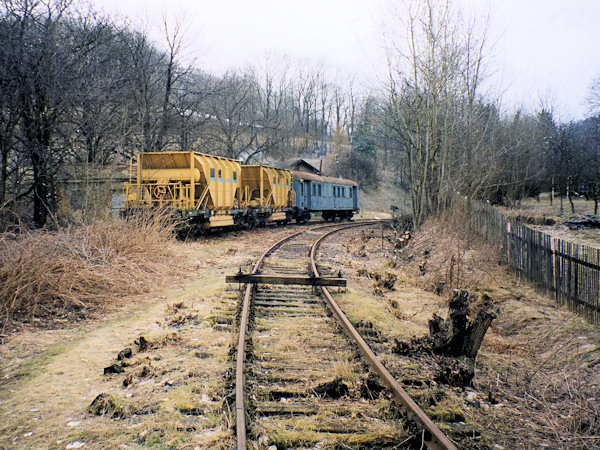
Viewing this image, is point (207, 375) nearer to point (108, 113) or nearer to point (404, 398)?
point (404, 398)

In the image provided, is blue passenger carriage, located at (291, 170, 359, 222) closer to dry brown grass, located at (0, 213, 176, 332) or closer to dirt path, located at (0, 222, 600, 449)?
dry brown grass, located at (0, 213, 176, 332)

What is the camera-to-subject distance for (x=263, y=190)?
2270 centimetres

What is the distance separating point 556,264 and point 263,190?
16630mm

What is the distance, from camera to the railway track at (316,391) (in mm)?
3199

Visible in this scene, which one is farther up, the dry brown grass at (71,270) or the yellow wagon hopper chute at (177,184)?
the yellow wagon hopper chute at (177,184)

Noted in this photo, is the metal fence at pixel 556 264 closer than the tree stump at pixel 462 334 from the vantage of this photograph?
No

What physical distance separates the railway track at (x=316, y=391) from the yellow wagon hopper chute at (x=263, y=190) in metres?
15.6

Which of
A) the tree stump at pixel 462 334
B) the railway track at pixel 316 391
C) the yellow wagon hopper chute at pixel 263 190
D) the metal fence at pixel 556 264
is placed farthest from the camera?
the yellow wagon hopper chute at pixel 263 190

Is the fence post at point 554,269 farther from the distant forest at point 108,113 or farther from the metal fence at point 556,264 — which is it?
the distant forest at point 108,113

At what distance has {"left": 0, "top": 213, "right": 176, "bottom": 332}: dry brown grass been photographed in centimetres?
636

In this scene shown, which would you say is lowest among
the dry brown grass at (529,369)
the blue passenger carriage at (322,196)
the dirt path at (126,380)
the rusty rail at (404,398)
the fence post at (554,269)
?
the dry brown grass at (529,369)

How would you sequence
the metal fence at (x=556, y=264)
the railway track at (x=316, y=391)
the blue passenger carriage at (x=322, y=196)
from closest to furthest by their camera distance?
the railway track at (x=316, y=391) → the metal fence at (x=556, y=264) → the blue passenger carriage at (x=322, y=196)

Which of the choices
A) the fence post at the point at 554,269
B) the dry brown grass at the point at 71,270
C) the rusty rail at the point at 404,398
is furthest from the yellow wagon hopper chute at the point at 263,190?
the rusty rail at the point at 404,398

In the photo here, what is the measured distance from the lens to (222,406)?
12.0 ft
